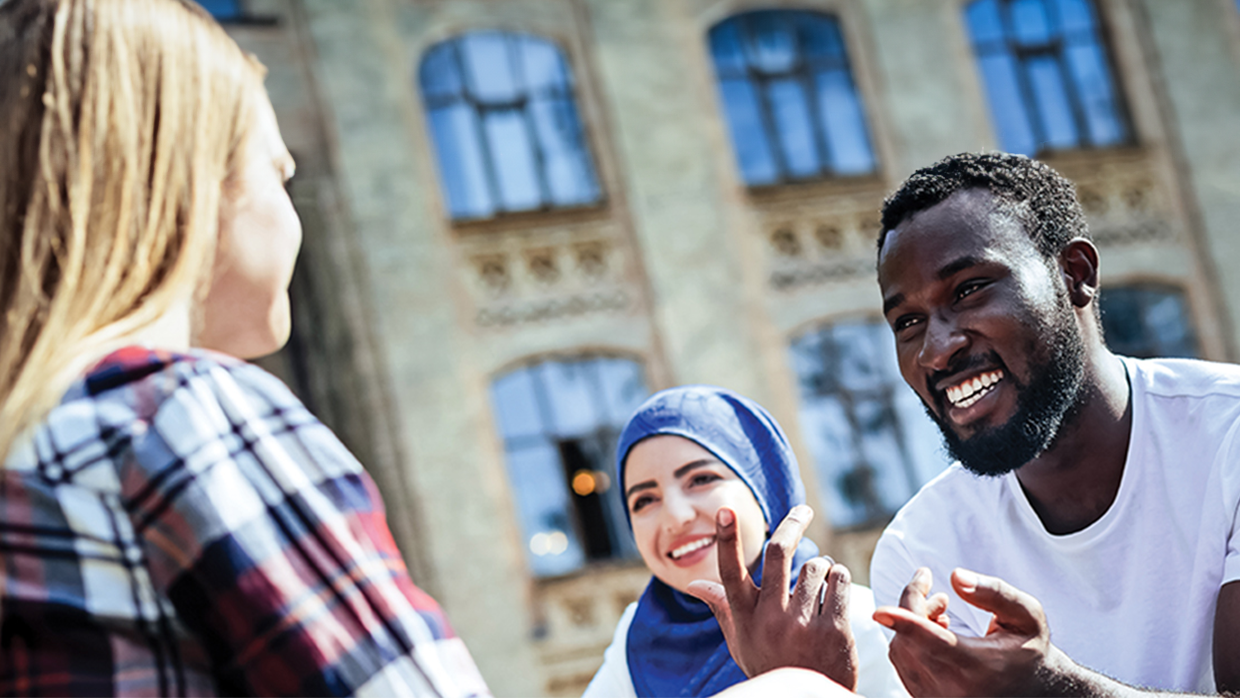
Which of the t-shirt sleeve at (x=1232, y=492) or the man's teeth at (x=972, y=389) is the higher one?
the man's teeth at (x=972, y=389)

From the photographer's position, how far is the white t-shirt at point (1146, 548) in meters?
2.44

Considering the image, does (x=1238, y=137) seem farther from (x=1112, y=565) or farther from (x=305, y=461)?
(x=305, y=461)

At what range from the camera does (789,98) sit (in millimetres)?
14062

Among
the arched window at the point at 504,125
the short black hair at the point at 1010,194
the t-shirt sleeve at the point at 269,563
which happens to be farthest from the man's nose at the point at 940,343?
the arched window at the point at 504,125

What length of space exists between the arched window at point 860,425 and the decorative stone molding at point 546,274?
2.08 m

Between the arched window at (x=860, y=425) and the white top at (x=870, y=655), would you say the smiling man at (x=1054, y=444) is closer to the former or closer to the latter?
the white top at (x=870, y=655)

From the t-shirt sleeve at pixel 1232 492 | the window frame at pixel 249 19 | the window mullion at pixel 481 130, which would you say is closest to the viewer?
the t-shirt sleeve at pixel 1232 492

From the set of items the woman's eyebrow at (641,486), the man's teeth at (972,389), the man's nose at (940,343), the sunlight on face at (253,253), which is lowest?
the woman's eyebrow at (641,486)

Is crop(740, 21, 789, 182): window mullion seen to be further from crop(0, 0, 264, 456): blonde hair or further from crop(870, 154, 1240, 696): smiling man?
crop(0, 0, 264, 456): blonde hair

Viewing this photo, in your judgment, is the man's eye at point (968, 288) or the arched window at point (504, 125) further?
the arched window at point (504, 125)

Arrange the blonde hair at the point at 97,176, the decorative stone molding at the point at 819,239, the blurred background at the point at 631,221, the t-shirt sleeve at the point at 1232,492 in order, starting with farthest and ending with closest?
the decorative stone molding at the point at 819,239 → the blurred background at the point at 631,221 → the t-shirt sleeve at the point at 1232,492 → the blonde hair at the point at 97,176

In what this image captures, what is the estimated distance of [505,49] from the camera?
1362cm

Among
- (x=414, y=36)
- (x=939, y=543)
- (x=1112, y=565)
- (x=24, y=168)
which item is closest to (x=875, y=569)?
(x=939, y=543)

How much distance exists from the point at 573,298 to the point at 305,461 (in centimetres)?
1171
